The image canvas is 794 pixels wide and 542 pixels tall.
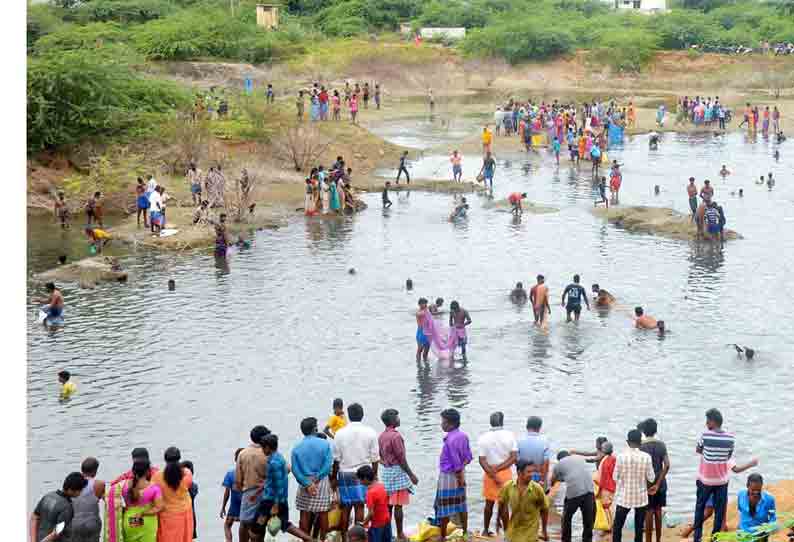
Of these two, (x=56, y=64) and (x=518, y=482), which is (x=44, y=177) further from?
(x=518, y=482)

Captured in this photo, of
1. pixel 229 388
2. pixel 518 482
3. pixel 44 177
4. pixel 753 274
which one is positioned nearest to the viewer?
pixel 518 482

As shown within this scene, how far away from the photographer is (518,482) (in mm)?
11172

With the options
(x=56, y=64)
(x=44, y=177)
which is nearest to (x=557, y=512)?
(x=44, y=177)

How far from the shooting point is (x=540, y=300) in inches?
853

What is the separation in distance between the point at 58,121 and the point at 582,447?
24.1 m

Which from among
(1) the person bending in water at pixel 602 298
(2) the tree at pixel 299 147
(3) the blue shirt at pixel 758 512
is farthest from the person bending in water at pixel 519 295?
(2) the tree at pixel 299 147

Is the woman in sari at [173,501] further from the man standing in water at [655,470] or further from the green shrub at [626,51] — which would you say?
the green shrub at [626,51]

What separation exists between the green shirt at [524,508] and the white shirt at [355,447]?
1.50 metres

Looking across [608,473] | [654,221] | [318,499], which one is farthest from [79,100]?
[608,473]

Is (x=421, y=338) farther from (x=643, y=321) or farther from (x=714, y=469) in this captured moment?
(x=714, y=469)

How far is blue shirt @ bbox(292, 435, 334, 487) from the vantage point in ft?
38.6

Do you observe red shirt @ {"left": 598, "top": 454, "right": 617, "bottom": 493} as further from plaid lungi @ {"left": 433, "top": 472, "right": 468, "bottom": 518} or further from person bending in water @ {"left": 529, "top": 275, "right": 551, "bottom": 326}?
person bending in water @ {"left": 529, "top": 275, "right": 551, "bottom": 326}

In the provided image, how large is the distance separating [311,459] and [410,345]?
30.7 ft

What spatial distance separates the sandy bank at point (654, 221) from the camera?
29734 millimetres
